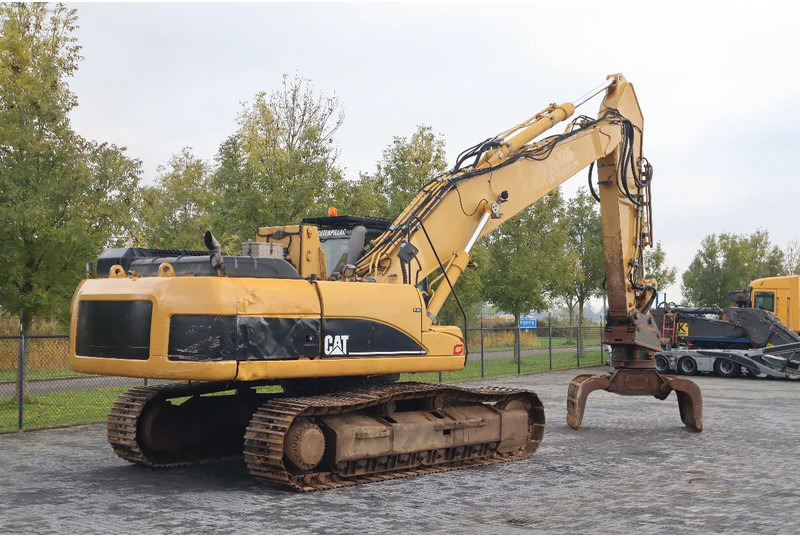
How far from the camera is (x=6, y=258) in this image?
53.6 ft

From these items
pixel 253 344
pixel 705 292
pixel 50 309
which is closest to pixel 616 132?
pixel 253 344

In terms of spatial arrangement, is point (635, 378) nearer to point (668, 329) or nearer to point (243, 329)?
point (243, 329)

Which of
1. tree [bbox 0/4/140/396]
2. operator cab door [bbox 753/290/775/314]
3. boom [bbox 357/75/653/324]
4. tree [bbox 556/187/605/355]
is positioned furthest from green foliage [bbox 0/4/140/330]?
tree [bbox 556/187/605/355]

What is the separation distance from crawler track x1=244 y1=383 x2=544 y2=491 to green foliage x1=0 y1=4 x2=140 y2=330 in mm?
8768

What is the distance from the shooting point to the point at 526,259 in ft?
108

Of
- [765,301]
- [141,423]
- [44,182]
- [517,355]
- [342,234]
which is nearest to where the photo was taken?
[141,423]

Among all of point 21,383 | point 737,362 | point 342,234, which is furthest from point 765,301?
point 21,383

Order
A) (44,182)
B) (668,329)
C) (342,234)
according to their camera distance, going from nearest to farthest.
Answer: (342,234), (44,182), (668,329)

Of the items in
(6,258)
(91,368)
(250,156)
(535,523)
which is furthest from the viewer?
(250,156)

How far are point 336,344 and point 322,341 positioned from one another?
0.20 meters

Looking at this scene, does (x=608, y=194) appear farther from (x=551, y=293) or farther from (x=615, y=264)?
(x=551, y=293)

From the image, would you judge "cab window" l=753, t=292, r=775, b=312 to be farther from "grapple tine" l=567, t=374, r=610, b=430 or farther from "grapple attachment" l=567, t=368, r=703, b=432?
"grapple tine" l=567, t=374, r=610, b=430

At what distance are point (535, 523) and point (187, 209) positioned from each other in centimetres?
3846

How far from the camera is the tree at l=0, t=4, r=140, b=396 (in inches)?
654
